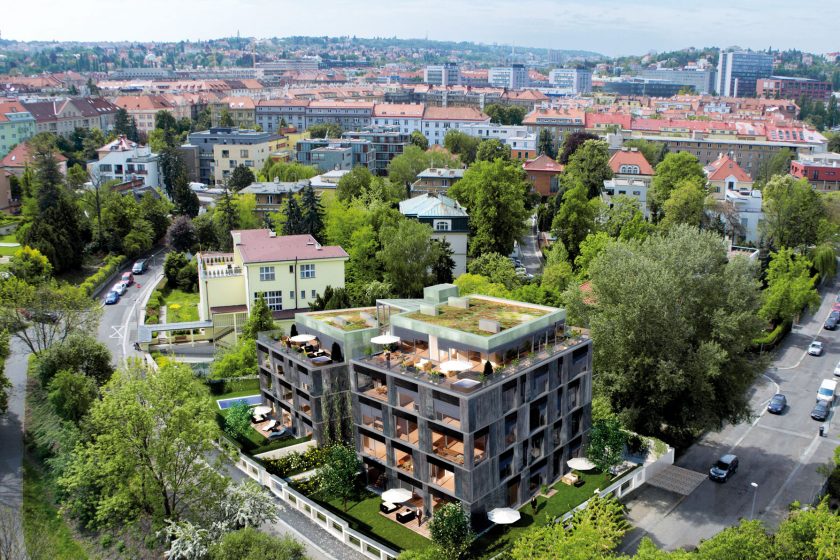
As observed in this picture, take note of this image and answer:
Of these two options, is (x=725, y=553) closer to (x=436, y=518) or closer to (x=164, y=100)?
(x=436, y=518)

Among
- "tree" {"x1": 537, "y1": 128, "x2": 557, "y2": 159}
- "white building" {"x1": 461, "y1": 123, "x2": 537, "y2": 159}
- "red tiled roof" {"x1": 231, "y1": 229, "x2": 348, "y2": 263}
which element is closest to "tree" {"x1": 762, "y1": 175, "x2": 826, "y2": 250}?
"red tiled roof" {"x1": 231, "y1": 229, "x2": 348, "y2": 263}

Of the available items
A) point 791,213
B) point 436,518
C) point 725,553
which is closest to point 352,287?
point 436,518

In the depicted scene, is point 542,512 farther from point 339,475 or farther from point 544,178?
point 544,178

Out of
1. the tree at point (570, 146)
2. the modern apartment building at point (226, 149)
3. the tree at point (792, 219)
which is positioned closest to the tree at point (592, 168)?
the tree at point (792, 219)

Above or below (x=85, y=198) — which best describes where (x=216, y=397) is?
below

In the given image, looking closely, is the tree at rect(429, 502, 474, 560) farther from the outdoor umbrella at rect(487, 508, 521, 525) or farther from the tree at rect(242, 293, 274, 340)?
the tree at rect(242, 293, 274, 340)

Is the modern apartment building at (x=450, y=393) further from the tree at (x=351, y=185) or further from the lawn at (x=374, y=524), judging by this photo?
the tree at (x=351, y=185)
